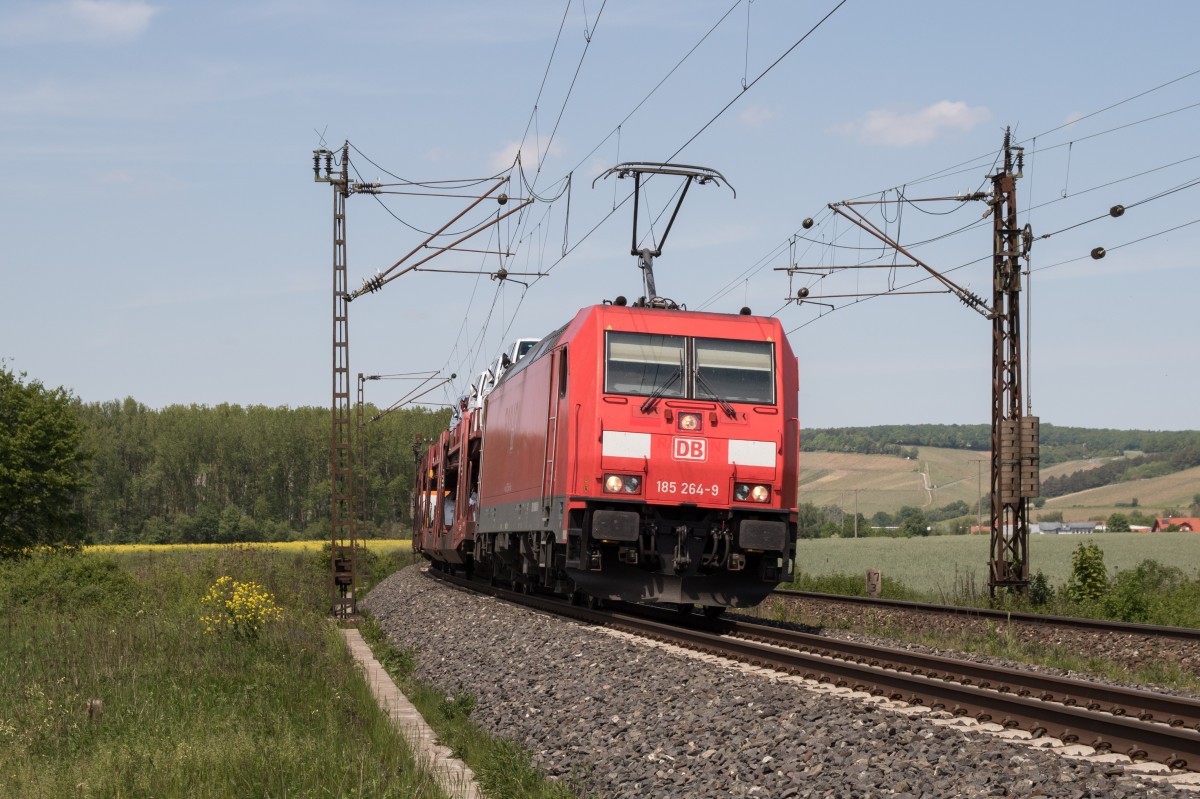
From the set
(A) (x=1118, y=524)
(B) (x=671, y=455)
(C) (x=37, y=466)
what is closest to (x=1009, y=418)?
(B) (x=671, y=455)

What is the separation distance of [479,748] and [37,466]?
184ft

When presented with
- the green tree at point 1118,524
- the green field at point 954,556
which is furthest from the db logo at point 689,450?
the green tree at point 1118,524

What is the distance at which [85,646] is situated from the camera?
610 inches

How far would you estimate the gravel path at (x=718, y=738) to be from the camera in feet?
22.6

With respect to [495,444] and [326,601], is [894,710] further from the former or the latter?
[326,601]

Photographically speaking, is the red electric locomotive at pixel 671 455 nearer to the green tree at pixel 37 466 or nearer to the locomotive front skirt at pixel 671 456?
the locomotive front skirt at pixel 671 456

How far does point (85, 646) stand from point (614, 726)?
8.52 metres

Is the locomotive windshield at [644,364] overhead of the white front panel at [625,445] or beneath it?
overhead

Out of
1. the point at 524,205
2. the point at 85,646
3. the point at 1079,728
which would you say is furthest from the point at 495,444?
the point at 1079,728

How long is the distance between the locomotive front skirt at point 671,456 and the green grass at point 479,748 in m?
3.06

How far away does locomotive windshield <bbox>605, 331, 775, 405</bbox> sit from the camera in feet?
55.0

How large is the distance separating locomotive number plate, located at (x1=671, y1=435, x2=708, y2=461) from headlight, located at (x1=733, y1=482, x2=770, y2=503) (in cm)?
61

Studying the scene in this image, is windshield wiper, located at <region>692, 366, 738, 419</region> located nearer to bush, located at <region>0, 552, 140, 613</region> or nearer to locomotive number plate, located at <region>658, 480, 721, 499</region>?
locomotive number plate, located at <region>658, 480, 721, 499</region>

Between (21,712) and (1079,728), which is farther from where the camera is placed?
(21,712)
